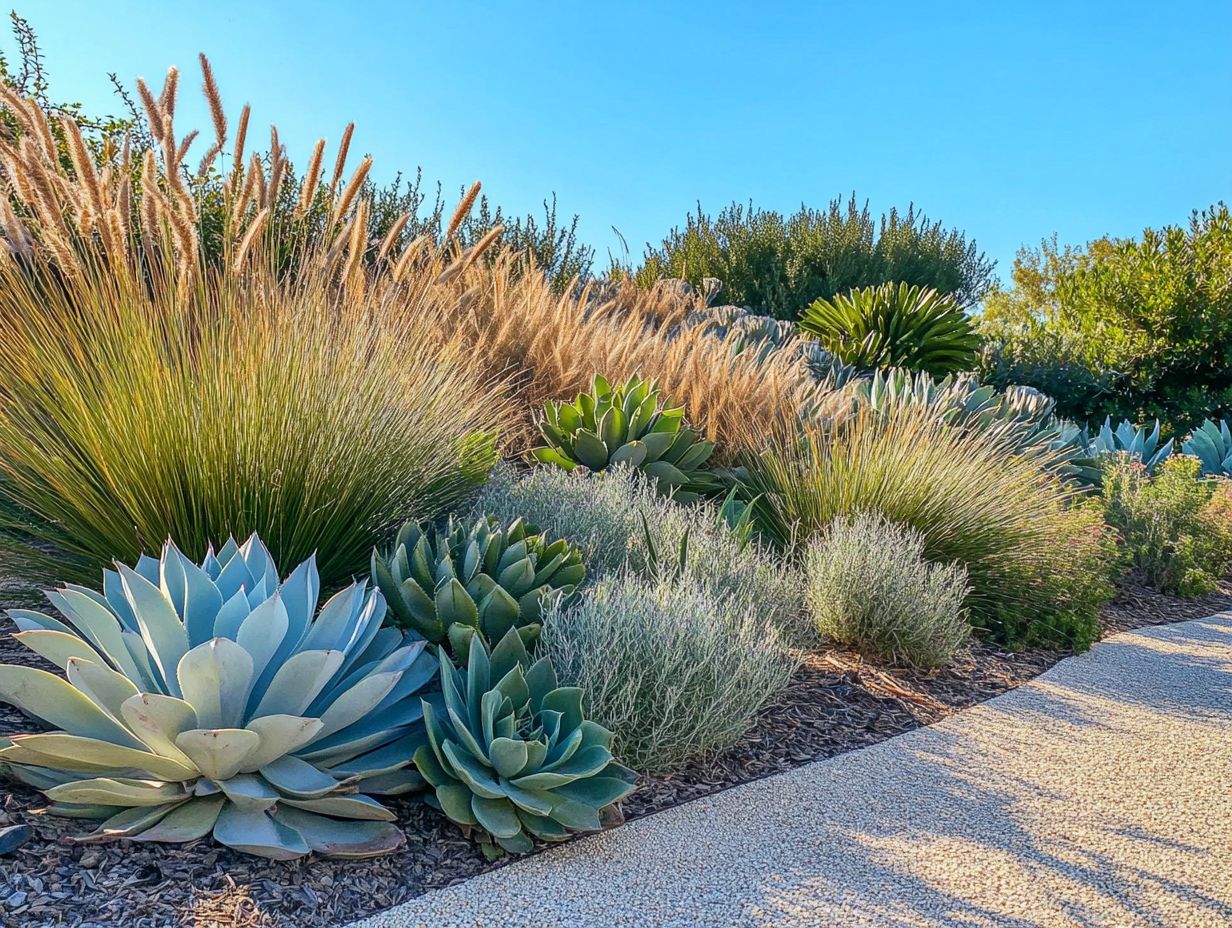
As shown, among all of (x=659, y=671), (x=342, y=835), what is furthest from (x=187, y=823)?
(x=659, y=671)

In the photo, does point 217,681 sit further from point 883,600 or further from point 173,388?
point 883,600

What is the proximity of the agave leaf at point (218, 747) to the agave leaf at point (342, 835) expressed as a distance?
8.5 inches

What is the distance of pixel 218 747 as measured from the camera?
223cm

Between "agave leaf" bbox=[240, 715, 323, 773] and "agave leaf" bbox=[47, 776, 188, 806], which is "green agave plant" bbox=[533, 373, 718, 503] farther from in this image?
"agave leaf" bbox=[47, 776, 188, 806]

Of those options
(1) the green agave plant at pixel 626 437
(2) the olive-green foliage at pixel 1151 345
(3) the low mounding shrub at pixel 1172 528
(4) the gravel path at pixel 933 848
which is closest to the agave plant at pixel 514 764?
(4) the gravel path at pixel 933 848

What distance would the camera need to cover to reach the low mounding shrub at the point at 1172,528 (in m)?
6.53

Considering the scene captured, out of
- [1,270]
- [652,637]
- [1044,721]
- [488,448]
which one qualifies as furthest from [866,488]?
[1,270]

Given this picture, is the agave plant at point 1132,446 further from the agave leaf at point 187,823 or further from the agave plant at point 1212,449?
the agave leaf at point 187,823

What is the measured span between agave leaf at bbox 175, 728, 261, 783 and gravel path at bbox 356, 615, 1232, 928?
1.77ft

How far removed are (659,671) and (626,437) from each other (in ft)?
8.81

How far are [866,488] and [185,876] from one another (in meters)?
3.92

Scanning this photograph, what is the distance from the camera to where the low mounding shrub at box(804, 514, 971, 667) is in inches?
165

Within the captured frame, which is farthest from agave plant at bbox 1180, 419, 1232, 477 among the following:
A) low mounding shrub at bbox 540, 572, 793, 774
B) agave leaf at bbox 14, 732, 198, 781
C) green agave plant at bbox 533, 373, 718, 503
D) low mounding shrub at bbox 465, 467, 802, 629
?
agave leaf at bbox 14, 732, 198, 781

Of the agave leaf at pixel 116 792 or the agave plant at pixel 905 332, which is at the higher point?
the agave plant at pixel 905 332
